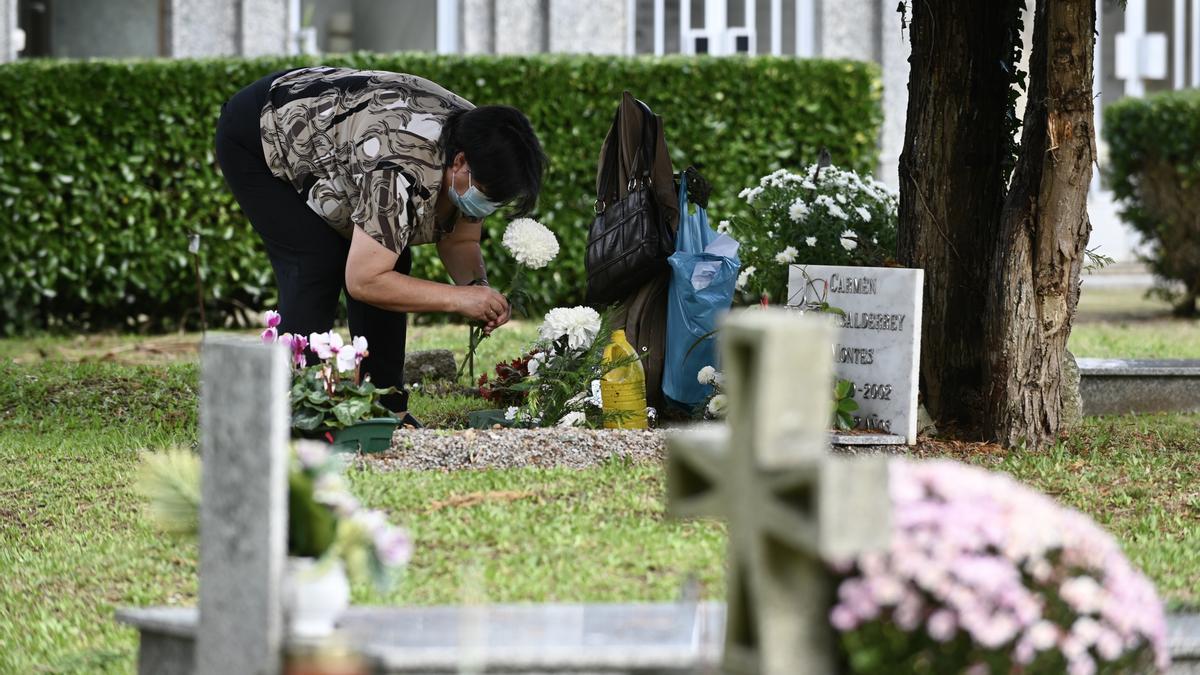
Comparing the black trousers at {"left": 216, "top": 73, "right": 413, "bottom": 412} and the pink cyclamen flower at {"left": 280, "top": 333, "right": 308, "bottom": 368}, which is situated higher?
the black trousers at {"left": 216, "top": 73, "right": 413, "bottom": 412}

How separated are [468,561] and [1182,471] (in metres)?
2.74

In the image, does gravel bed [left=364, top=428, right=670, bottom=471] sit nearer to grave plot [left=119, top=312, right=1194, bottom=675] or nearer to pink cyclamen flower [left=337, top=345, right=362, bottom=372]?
pink cyclamen flower [left=337, top=345, right=362, bottom=372]

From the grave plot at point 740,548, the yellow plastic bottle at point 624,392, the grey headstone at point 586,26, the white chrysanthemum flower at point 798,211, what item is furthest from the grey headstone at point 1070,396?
the grey headstone at point 586,26

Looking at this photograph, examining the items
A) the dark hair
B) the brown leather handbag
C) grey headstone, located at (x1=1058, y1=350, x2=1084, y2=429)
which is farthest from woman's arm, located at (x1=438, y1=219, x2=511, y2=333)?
grey headstone, located at (x1=1058, y1=350, x2=1084, y2=429)

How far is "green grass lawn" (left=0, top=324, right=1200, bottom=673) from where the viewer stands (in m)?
3.85

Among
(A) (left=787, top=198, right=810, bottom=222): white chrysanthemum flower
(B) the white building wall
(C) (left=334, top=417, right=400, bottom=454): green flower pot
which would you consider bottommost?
(C) (left=334, top=417, right=400, bottom=454): green flower pot

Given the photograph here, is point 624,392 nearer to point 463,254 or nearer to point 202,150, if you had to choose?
point 463,254

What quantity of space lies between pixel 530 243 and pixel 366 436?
1156mm

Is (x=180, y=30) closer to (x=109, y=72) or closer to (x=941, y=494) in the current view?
(x=109, y=72)

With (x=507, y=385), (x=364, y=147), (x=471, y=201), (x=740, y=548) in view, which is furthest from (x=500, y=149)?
(x=740, y=548)

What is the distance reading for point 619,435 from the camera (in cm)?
557

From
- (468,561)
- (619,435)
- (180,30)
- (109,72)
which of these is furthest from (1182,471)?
(180,30)

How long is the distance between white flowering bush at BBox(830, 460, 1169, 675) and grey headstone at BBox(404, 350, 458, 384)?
5478mm

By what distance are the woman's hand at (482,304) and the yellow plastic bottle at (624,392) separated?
0.53 m
